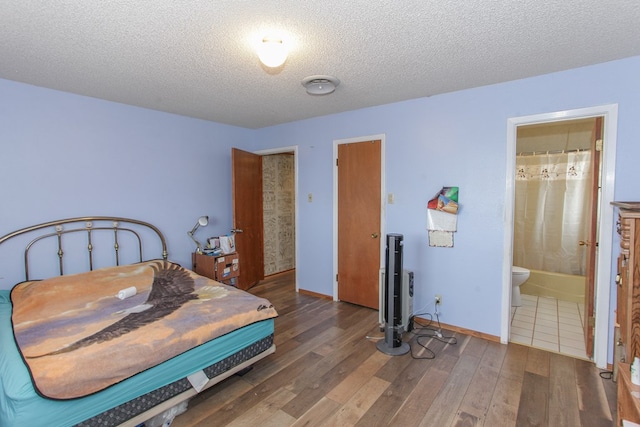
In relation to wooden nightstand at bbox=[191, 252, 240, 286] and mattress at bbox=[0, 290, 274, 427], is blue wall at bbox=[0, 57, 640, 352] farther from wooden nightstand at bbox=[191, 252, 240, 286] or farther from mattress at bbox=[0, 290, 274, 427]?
mattress at bbox=[0, 290, 274, 427]

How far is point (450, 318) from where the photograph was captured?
3.13 metres

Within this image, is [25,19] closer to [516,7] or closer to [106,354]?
[106,354]

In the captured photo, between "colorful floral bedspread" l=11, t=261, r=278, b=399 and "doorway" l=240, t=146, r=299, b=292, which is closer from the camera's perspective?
"colorful floral bedspread" l=11, t=261, r=278, b=399

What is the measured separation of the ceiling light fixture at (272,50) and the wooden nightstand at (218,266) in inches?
98.1

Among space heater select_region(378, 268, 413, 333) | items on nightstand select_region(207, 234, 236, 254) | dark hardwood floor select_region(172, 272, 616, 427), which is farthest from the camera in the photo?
items on nightstand select_region(207, 234, 236, 254)

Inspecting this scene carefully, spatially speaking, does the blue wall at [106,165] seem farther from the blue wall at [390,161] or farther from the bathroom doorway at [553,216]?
the bathroom doorway at [553,216]

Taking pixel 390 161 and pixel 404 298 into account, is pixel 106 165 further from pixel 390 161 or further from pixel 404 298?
pixel 404 298

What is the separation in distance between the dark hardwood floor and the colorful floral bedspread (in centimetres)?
47

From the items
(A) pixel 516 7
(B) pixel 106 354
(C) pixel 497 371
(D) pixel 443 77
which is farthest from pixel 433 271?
(B) pixel 106 354

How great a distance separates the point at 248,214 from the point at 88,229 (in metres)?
1.90

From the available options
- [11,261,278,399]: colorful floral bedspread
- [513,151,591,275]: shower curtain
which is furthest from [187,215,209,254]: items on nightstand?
[513,151,591,275]: shower curtain

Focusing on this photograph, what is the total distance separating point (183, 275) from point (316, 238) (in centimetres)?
172

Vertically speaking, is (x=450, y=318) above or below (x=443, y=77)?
below

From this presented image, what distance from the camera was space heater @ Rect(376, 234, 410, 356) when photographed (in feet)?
8.86
